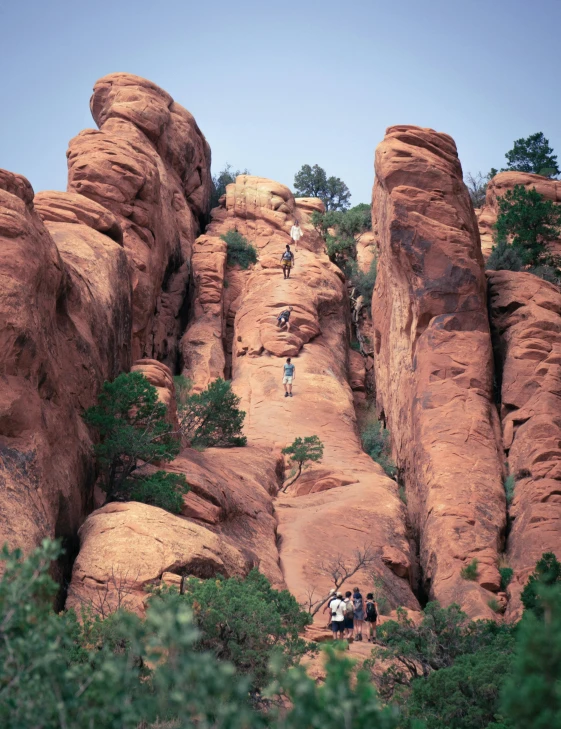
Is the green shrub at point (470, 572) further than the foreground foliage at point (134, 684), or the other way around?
the green shrub at point (470, 572)

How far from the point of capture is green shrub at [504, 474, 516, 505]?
2397 cm

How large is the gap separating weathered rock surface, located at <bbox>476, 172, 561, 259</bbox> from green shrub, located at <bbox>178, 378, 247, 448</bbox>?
65.8 ft

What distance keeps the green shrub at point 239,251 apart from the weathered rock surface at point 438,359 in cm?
1010

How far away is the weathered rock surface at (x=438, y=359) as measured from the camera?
2309 centimetres

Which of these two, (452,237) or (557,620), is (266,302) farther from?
(557,620)

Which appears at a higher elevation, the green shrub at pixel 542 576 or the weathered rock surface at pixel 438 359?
the weathered rock surface at pixel 438 359

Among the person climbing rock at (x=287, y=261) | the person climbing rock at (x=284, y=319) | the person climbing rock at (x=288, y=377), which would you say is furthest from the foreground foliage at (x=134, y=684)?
the person climbing rock at (x=287, y=261)

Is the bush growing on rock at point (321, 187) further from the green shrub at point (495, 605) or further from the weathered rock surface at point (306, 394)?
the green shrub at point (495, 605)

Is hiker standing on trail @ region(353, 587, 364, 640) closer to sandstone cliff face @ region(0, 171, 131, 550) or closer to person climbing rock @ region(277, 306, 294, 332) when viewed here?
sandstone cliff face @ region(0, 171, 131, 550)

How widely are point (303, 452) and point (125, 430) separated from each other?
920 cm

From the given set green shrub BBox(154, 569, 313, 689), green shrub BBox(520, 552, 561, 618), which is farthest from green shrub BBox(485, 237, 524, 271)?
green shrub BBox(154, 569, 313, 689)

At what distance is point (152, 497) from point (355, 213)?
35675 mm

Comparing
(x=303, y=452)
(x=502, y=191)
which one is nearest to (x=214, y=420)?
(x=303, y=452)

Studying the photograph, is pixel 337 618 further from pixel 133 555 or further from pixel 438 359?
pixel 438 359
